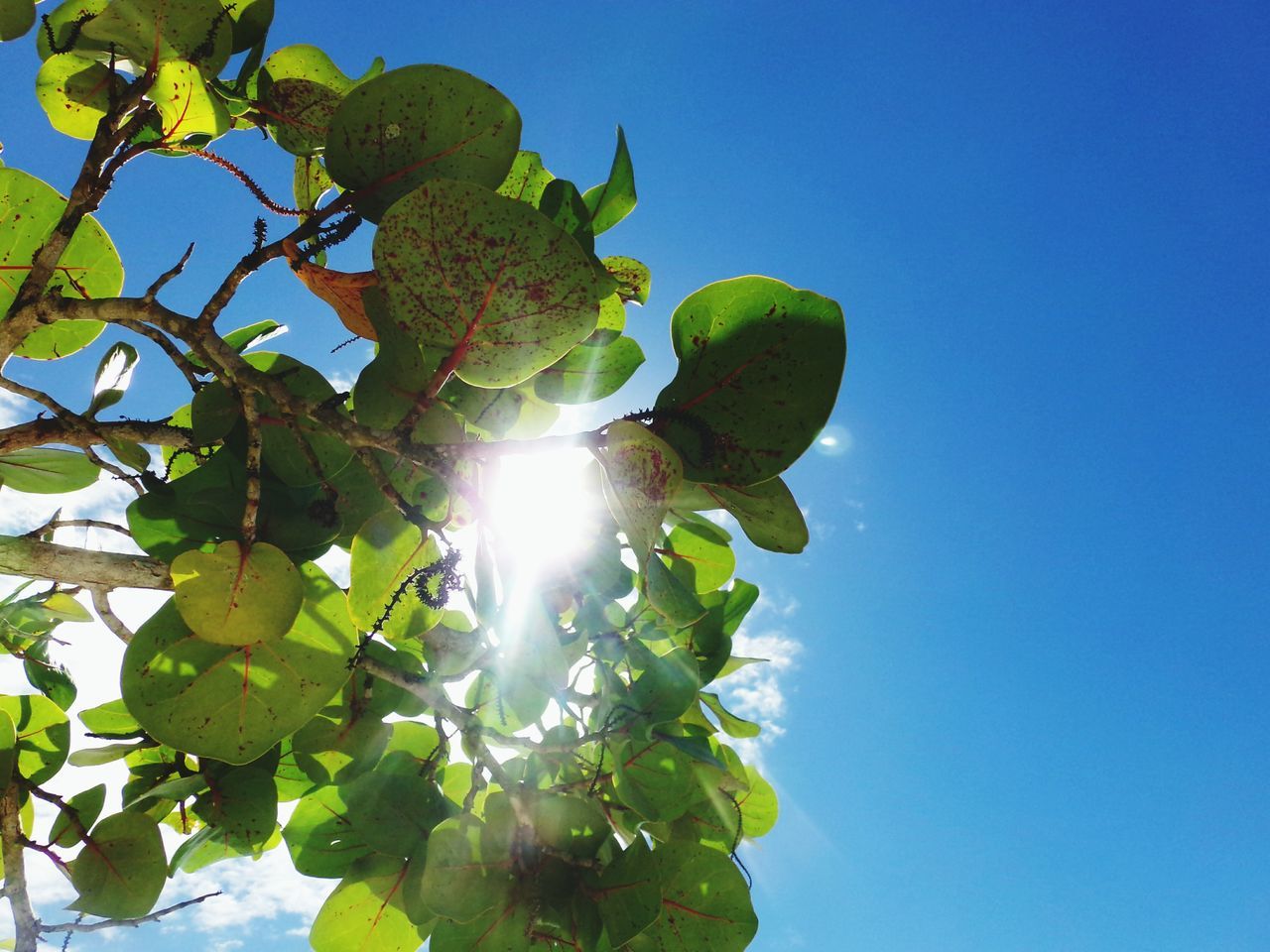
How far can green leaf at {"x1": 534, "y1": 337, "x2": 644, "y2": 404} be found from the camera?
1141 millimetres

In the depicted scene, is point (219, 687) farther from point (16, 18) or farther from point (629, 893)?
point (16, 18)

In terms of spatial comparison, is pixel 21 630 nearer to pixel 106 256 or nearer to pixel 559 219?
pixel 106 256

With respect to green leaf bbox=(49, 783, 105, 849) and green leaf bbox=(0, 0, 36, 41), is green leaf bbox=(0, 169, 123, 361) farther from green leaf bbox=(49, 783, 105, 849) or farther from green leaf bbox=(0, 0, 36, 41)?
green leaf bbox=(49, 783, 105, 849)

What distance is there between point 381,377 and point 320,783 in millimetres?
826

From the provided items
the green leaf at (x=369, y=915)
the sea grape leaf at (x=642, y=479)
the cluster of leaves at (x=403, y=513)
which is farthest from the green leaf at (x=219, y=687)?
the sea grape leaf at (x=642, y=479)

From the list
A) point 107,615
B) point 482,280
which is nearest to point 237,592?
point 482,280

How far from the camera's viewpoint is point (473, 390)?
115cm

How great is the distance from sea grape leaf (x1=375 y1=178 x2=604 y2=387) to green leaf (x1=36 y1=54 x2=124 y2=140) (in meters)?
0.66

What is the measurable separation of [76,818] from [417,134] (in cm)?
120

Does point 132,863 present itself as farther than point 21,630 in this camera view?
No

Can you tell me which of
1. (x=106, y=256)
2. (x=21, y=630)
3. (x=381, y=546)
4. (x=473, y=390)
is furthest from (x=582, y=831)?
(x=21, y=630)

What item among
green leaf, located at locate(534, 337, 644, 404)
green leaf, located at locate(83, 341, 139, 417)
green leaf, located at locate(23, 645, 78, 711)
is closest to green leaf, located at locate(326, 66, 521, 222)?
green leaf, located at locate(534, 337, 644, 404)

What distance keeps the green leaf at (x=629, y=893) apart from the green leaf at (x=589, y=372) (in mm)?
629

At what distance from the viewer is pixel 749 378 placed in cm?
81
